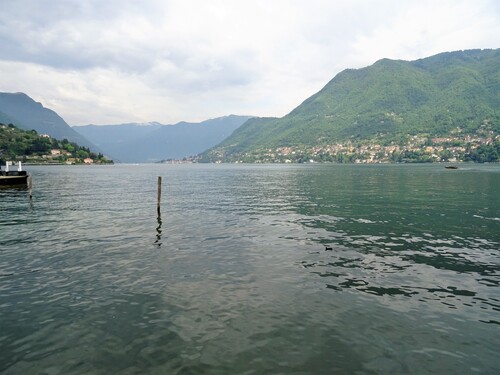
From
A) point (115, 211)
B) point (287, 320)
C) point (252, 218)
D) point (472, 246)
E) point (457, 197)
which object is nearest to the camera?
point (287, 320)

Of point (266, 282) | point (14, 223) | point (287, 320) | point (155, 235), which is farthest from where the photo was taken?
point (14, 223)

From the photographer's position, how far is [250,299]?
15859 mm

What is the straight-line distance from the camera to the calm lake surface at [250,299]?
1117 cm

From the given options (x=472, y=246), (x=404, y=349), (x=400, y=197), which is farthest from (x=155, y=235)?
(x=400, y=197)

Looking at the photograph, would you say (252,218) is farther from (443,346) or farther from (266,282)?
(443,346)

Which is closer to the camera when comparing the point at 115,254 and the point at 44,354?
the point at 44,354

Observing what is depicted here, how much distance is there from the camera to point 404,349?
1170cm

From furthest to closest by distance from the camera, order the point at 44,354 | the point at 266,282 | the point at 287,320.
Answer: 1. the point at 266,282
2. the point at 287,320
3. the point at 44,354

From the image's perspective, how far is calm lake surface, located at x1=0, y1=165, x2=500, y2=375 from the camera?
→ 1117 centimetres

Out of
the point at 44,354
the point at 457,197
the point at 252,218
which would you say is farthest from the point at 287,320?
the point at 457,197

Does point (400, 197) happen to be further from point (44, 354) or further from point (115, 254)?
point (44, 354)

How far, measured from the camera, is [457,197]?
54812 mm

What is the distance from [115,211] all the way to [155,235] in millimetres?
16286

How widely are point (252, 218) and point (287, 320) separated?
24.3 m
